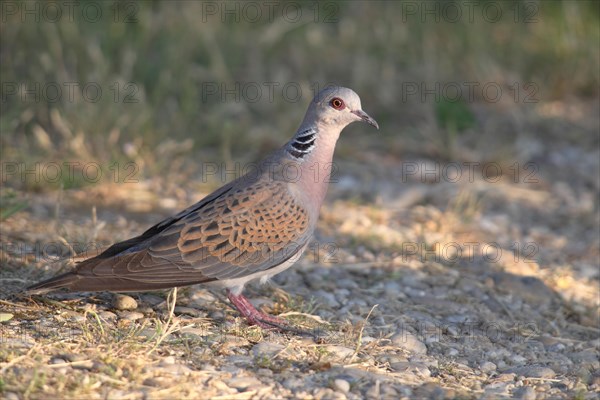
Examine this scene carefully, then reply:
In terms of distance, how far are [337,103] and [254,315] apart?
4.02ft

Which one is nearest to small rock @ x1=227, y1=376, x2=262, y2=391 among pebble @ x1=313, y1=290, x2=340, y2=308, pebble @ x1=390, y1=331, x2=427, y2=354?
pebble @ x1=390, y1=331, x2=427, y2=354

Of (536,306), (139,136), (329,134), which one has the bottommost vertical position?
(536,306)

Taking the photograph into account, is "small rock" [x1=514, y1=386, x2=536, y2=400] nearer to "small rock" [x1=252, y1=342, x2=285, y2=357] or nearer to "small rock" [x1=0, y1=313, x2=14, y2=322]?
"small rock" [x1=252, y1=342, x2=285, y2=357]

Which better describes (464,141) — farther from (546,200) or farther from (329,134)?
(329,134)

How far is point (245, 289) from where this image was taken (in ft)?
17.2

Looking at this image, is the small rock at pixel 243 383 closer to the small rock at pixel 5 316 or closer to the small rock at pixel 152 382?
the small rock at pixel 152 382

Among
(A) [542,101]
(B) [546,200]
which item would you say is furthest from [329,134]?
(A) [542,101]

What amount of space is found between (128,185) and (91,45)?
1.76m

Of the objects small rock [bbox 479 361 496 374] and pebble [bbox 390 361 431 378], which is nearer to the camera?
pebble [bbox 390 361 431 378]

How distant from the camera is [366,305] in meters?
5.10

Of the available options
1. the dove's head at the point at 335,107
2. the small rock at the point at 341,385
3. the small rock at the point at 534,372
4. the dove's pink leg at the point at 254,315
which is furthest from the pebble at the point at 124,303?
the small rock at the point at 534,372

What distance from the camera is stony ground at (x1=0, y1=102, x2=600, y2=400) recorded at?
380 centimetres

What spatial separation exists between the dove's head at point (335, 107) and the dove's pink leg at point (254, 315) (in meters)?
1.05

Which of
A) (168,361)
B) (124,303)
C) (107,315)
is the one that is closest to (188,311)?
(124,303)
